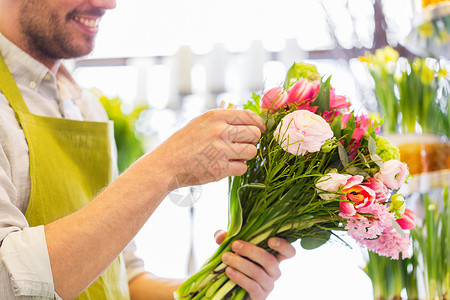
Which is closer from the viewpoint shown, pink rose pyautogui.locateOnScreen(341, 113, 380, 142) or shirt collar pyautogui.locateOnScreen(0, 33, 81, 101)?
pink rose pyautogui.locateOnScreen(341, 113, 380, 142)

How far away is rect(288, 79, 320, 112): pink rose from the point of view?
0.76 m

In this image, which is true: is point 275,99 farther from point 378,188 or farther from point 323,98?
point 378,188

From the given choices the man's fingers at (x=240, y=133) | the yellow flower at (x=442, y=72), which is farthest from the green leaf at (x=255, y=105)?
the yellow flower at (x=442, y=72)

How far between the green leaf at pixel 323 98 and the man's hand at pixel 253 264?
0.26 metres

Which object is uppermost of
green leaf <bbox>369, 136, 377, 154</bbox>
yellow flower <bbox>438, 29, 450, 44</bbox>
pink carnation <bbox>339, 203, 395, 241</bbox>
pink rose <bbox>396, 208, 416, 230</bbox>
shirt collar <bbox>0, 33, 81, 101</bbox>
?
yellow flower <bbox>438, 29, 450, 44</bbox>

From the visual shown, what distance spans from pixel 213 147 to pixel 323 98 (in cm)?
23

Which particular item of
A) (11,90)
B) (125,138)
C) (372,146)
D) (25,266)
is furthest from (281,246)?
(125,138)

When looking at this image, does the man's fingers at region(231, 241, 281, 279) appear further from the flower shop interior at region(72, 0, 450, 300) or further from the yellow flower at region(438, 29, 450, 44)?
the yellow flower at region(438, 29, 450, 44)

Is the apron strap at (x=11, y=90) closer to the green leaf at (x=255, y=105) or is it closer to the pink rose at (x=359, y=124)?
the green leaf at (x=255, y=105)

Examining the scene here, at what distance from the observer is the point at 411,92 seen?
1.19 metres

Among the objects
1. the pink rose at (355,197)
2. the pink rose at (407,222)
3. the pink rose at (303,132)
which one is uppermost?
the pink rose at (303,132)

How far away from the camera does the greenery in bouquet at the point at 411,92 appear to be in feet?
3.85

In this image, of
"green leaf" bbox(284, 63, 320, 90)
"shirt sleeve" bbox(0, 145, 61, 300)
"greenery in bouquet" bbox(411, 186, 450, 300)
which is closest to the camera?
"shirt sleeve" bbox(0, 145, 61, 300)

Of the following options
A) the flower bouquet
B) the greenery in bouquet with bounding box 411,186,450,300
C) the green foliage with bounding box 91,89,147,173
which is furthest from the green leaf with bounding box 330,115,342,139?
the green foliage with bounding box 91,89,147,173
